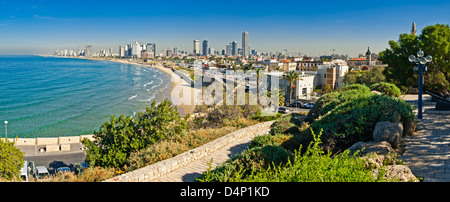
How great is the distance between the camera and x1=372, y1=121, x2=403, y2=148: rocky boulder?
736cm

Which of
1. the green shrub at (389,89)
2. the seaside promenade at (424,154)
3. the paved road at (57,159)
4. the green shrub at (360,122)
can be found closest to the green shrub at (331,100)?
the green shrub at (389,89)

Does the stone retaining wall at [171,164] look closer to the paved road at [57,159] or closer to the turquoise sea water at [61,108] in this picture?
the paved road at [57,159]

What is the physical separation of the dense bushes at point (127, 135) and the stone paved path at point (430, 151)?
28.1 feet

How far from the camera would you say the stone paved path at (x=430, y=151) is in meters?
5.99

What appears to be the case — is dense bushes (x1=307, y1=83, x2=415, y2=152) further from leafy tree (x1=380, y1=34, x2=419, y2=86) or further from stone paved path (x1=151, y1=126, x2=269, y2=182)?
leafy tree (x1=380, y1=34, x2=419, y2=86)

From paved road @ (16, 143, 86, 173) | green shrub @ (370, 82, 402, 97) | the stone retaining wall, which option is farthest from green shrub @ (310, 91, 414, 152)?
paved road @ (16, 143, 86, 173)

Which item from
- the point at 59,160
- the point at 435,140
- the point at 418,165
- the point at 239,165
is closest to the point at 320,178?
the point at 239,165

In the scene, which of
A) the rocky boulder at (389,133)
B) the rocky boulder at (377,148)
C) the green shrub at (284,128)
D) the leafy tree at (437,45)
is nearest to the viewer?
the rocky boulder at (377,148)

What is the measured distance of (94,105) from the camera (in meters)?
40.2

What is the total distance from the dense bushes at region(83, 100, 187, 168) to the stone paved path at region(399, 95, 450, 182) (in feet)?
28.1

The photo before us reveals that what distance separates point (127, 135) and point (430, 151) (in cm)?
985

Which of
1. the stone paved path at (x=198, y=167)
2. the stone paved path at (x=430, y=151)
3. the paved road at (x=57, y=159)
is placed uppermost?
the stone paved path at (x=430, y=151)

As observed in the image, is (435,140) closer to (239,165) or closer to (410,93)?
(239,165)

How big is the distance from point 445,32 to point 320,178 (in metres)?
16.5
